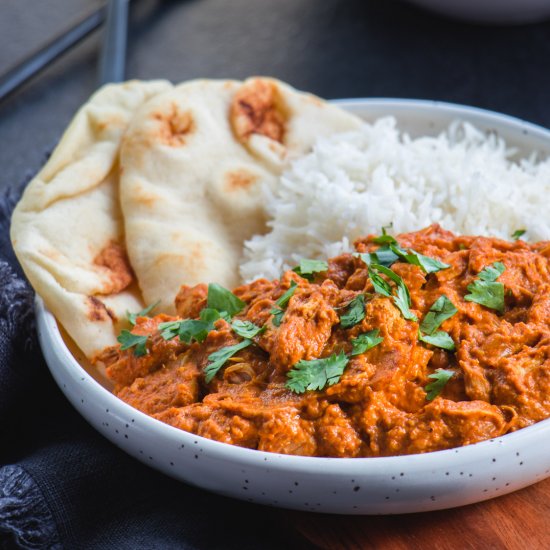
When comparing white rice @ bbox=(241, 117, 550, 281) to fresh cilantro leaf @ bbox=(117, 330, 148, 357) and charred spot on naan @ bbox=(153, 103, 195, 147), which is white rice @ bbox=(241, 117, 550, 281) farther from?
fresh cilantro leaf @ bbox=(117, 330, 148, 357)

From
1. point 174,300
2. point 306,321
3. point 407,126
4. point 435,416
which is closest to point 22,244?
point 174,300

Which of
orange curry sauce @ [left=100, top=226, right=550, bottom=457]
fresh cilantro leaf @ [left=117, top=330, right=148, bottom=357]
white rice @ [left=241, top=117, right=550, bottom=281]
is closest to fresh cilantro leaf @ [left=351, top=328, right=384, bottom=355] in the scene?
orange curry sauce @ [left=100, top=226, right=550, bottom=457]

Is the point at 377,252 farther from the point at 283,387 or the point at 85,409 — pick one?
the point at 85,409

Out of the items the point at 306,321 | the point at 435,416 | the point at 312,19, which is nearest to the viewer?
the point at 435,416

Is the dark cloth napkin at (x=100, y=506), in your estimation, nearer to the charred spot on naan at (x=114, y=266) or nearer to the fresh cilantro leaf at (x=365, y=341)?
the charred spot on naan at (x=114, y=266)

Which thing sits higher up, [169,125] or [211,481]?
[169,125]

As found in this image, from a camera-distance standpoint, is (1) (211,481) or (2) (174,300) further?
(2) (174,300)

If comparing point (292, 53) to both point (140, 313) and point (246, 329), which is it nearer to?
point (140, 313)
